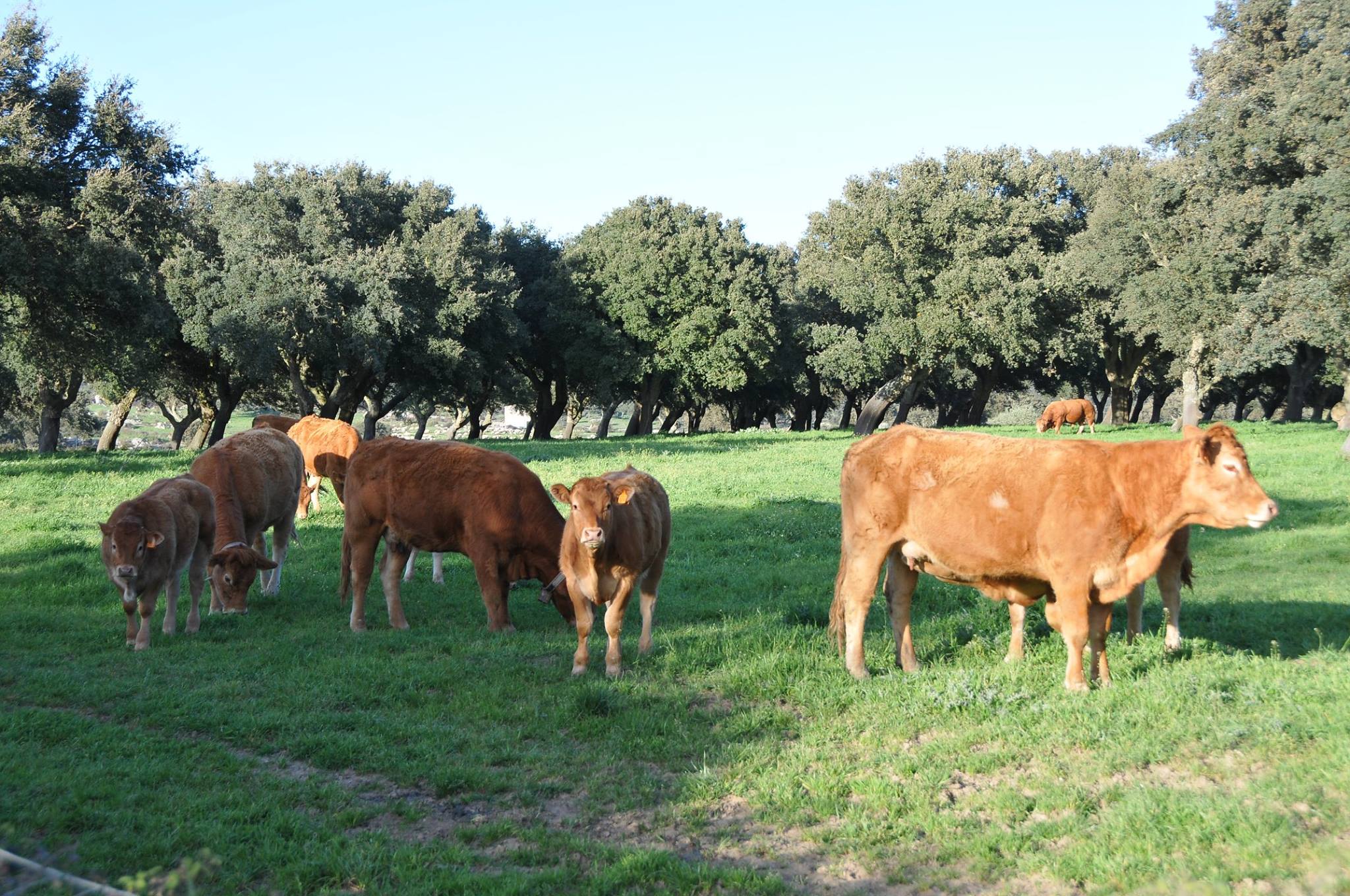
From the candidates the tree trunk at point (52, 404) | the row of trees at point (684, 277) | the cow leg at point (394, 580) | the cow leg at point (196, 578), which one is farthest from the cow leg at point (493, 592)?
the tree trunk at point (52, 404)

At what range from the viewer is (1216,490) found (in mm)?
7910

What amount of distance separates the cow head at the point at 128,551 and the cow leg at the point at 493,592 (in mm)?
3137

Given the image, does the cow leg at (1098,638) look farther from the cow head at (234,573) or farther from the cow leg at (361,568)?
the cow head at (234,573)

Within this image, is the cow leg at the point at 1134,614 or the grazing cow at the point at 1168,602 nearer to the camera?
the grazing cow at the point at 1168,602

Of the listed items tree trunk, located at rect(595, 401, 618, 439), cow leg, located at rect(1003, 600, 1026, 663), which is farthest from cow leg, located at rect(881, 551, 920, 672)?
tree trunk, located at rect(595, 401, 618, 439)

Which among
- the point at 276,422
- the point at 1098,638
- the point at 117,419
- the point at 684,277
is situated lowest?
the point at 1098,638

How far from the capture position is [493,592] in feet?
35.6

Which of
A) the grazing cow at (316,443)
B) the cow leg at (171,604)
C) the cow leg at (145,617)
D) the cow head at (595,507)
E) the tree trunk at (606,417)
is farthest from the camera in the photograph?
the tree trunk at (606,417)

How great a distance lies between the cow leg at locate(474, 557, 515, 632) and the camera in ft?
35.4

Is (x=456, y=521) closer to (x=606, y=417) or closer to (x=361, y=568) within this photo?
(x=361, y=568)

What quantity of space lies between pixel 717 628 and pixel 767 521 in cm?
745

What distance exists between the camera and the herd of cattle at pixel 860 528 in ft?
26.6

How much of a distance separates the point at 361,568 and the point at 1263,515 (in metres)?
8.60

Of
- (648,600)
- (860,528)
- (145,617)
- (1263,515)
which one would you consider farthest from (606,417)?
(1263,515)
